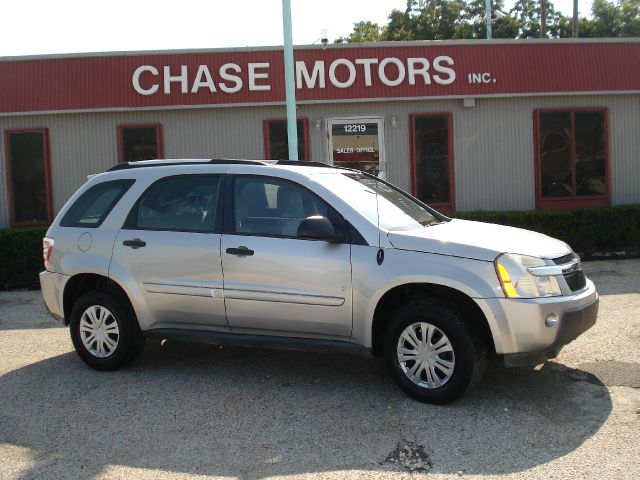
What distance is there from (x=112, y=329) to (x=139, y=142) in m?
7.92

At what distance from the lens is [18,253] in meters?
11.4

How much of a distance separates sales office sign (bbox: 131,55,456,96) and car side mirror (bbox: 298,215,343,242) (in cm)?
826

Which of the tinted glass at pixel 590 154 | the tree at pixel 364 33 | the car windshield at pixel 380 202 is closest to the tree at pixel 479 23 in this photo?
the tree at pixel 364 33

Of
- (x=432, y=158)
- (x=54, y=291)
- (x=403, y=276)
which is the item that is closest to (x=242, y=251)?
(x=403, y=276)

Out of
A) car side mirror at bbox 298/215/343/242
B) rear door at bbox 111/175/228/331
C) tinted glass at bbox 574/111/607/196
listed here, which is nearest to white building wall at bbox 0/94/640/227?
tinted glass at bbox 574/111/607/196

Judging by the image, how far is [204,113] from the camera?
1311cm

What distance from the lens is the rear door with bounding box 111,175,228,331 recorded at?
18.1ft

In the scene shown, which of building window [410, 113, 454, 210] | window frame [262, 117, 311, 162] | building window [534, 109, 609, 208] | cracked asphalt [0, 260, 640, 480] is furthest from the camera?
building window [534, 109, 609, 208]

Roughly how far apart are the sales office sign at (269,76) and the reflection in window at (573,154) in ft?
7.99

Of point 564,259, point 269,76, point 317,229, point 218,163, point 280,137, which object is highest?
point 269,76

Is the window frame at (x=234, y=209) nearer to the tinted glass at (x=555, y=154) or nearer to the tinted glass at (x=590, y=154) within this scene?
the tinted glass at (x=555, y=154)

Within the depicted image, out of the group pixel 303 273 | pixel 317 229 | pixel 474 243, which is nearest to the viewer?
pixel 474 243

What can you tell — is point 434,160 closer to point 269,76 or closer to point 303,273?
point 269,76

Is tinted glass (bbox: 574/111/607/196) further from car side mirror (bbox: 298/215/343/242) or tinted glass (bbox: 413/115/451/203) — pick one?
car side mirror (bbox: 298/215/343/242)
